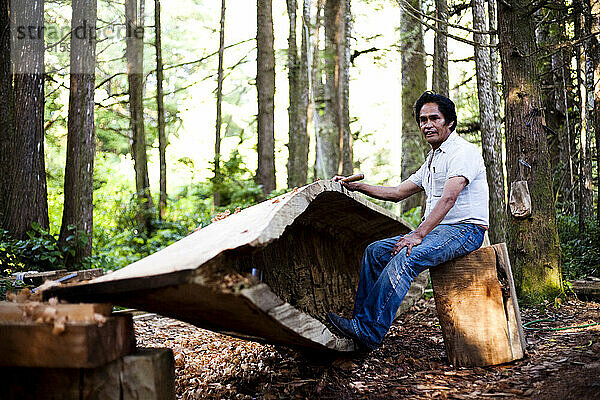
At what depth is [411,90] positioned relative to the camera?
11.5 metres

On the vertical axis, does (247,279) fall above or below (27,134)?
below

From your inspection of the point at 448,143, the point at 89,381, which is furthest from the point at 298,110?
the point at 89,381

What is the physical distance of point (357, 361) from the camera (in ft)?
12.0

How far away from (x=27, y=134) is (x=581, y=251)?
870 cm

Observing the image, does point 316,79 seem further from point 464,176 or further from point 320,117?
point 464,176

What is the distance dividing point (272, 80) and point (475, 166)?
8389 mm

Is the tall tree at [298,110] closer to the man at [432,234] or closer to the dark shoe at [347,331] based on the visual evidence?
the man at [432,234]

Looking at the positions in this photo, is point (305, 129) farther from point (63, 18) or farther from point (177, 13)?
point (177, 13)

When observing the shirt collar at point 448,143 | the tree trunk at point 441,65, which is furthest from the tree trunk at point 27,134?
the shirt collar at point 448,143

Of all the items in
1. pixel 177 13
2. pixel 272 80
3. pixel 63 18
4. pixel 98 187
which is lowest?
pixel 98 187

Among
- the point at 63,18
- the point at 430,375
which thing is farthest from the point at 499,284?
the point at 63,18

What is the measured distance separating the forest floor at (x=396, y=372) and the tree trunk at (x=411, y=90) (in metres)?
6.77

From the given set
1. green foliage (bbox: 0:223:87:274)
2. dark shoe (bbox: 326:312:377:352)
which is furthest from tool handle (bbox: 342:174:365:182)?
green foliage (bbox: 0:223:87:274)

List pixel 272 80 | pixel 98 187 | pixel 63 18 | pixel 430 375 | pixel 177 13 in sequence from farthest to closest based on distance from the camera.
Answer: pixel 177 13
pixel 63 18
pixel 98 187
pixel 272 80
pixel 430 375
